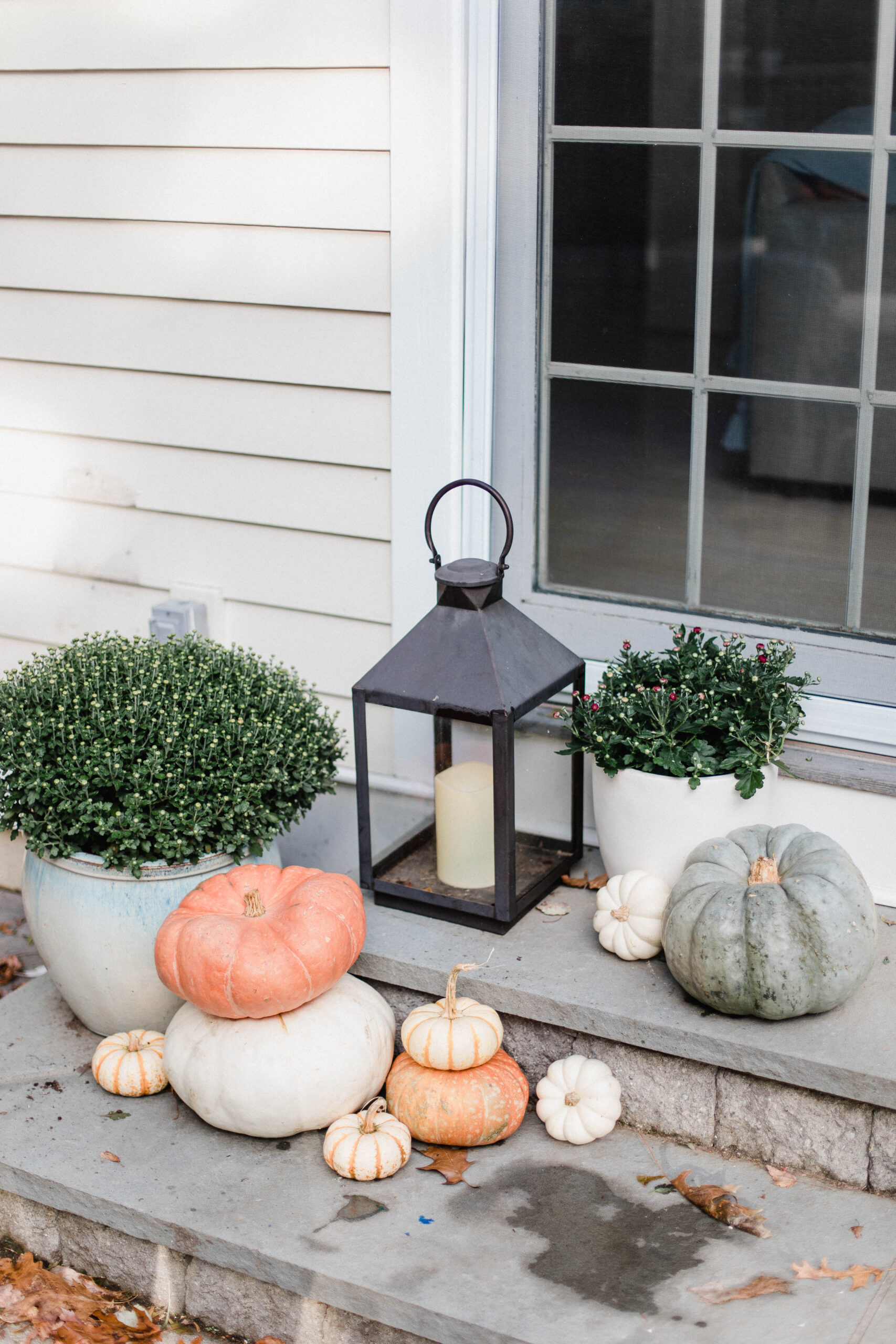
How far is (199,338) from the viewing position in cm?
324

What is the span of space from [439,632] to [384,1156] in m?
1.03

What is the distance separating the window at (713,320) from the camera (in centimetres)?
261

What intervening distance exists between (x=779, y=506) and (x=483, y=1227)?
1.60 meters

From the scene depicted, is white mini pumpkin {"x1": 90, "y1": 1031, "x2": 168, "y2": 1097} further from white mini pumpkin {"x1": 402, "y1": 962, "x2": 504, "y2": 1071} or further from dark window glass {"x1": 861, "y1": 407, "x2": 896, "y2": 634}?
dark window glass {"x1": 861, "y1": 407, "x2": 896, "y2": 634}

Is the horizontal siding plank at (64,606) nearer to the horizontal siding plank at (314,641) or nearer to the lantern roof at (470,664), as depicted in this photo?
the horizontal siding plank at (314,641)

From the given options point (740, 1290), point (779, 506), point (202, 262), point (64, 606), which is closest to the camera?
point (740, 1290)

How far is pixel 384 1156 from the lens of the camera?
240 centimetres

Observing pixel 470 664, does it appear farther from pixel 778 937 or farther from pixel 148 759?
pixel 778 937

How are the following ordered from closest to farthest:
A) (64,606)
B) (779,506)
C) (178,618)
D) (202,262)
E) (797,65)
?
(797,65)
(779,506)
(202,262)
(178,618)
(64,606)

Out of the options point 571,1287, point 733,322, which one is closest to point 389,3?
point 733,322

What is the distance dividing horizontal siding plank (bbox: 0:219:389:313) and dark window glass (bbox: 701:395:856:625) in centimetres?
87

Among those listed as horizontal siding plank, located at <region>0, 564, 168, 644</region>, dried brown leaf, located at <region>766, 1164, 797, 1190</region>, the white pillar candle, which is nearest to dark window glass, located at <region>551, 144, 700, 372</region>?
the white pillar candle

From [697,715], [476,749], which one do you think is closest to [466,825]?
[476,749]

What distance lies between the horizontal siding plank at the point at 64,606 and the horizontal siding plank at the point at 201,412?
41cm
